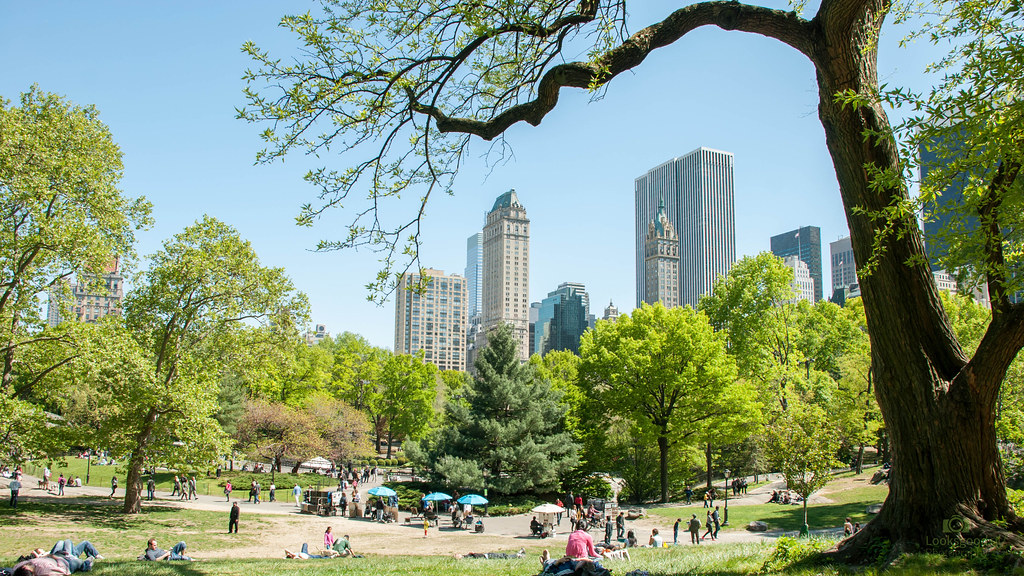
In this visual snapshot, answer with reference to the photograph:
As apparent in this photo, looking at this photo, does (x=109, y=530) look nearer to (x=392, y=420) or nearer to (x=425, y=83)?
(x=425, y=83)

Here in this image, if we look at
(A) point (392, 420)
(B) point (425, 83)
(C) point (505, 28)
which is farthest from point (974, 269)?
(A) point (392, 420)

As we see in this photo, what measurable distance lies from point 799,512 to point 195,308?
27211 mm

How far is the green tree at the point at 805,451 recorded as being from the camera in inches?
881

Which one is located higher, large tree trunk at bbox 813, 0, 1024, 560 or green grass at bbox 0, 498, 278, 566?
large tree trunk at bbox 813, 0, 1024, 560

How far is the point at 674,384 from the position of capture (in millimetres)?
33156

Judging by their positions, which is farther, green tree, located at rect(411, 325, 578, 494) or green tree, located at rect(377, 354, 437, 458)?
green tree, located at rect(377, 354, 437, 458)

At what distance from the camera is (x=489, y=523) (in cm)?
2800

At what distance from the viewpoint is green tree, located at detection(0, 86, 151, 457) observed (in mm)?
19188

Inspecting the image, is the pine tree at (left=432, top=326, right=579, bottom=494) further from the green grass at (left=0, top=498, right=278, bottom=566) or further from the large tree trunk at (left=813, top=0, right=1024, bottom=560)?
the large tree trunk at (left=813, top=0, right=1024, bottom=560)

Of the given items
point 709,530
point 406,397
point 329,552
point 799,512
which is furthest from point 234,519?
point 406,397

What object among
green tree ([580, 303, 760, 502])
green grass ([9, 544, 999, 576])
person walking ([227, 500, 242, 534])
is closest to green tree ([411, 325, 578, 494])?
green tree ([580, 303, 760, 502])

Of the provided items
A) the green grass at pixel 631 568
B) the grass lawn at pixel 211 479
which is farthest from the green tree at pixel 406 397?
the green grass at pixel 631 568

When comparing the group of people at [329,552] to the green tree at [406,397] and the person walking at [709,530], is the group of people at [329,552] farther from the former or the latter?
the green tree at [406,397]

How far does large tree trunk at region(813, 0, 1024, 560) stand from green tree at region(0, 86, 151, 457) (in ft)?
69.9
